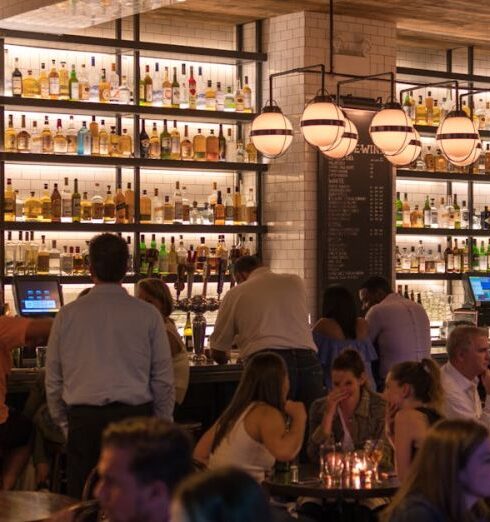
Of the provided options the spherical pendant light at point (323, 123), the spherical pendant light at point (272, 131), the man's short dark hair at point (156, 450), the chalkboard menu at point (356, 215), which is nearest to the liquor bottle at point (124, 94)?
the spherical pendant light at point (272, 131)

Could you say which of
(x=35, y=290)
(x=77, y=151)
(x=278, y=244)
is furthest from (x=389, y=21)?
(x=35, y=290)

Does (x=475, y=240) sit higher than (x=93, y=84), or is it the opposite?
(x=93, y=84)

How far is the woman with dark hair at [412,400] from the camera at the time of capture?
4.92 metres

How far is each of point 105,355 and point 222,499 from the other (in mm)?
3134

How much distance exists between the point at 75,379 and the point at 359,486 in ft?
3.98

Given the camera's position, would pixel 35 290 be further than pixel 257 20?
No

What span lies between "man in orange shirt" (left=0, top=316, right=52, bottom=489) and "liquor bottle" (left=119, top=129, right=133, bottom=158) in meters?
3.40

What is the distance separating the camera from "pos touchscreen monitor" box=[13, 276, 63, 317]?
8.84 meters

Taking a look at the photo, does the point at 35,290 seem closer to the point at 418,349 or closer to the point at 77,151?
the point at 77,151

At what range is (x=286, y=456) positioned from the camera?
5.02m

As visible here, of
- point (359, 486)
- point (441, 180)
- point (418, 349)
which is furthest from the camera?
point (441, 180)

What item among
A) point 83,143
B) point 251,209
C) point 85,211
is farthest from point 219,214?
point 83,143

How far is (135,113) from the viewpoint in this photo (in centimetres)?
957

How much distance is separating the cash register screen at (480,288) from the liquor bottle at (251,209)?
2115mm
